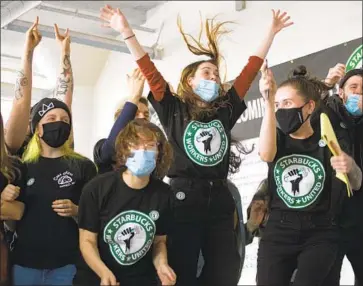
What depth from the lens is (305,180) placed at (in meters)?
3.12

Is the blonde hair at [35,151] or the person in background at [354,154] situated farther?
the person in background at [354,154]

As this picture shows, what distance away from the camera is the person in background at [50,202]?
284cm

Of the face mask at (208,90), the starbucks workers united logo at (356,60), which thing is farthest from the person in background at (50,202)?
the starbucks workers united logo at (356,60)

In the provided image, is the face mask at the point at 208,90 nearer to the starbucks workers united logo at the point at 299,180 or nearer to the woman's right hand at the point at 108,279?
the starbucks workers united logo at the point at 299,180

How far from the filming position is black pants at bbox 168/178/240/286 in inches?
117

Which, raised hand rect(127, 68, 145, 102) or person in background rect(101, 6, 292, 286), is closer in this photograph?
person in background rect(101, 6, 292, 286)

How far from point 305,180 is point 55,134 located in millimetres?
1180

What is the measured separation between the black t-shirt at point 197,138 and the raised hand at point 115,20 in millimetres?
350

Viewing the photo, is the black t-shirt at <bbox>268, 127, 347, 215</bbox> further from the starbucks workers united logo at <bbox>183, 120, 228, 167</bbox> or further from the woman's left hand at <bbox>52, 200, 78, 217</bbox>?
the woman's left hand at <bbox>52, 200, 78, 217</bbox>

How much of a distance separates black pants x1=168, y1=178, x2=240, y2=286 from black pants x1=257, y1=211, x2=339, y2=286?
0.16 metres

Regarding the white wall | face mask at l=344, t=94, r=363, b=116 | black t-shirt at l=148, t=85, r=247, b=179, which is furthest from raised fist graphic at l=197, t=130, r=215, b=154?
the white wall

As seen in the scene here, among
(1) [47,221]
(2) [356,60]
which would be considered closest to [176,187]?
(1) [47,221]

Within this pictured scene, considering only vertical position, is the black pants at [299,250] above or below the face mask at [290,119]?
below

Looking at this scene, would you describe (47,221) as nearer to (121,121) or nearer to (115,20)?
(121,121)
